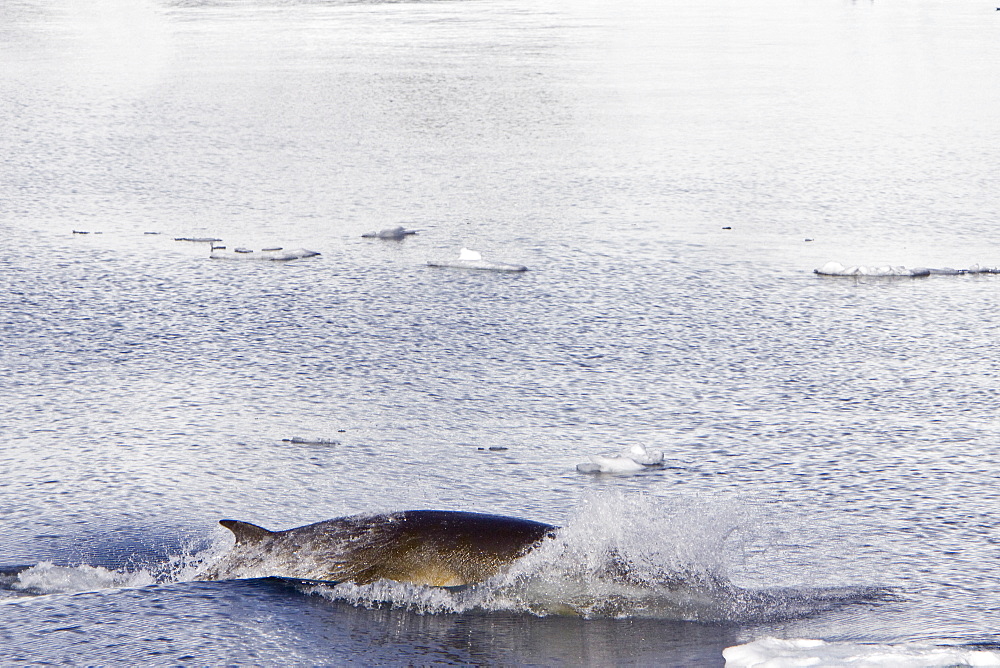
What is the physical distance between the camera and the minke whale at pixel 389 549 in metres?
4.05

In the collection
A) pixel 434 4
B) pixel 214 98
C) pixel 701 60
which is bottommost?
pixel 214 98

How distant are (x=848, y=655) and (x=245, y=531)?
182cm

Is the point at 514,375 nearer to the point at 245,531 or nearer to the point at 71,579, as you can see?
the point at 245,531

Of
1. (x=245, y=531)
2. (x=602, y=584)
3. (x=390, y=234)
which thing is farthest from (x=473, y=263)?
(x=602, y=584)

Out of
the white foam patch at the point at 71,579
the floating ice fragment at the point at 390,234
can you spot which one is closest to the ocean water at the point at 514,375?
the white foam patch at the point at 71,579

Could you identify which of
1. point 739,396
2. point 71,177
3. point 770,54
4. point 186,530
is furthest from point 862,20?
point 186,530

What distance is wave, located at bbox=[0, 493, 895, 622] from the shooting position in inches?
157

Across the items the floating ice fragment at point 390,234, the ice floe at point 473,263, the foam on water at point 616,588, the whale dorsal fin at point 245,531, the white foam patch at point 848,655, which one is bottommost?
the white foam patch at point 848,655

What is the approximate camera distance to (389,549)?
13.6 ft

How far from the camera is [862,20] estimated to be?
108ft

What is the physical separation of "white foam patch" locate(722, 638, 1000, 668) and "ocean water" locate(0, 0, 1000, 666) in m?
0.02

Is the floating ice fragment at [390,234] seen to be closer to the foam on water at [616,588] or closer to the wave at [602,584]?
the wave at [602,584]

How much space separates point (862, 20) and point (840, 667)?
31389mm

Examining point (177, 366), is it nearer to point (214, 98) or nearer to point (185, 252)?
point (185, 252)
